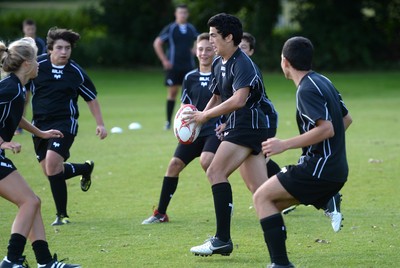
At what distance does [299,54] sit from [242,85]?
931 mm

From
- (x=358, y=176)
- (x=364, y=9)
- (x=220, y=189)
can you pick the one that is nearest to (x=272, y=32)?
(x=364, y=9)

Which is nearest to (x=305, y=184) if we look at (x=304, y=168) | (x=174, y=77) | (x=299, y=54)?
(x=304, y=168)

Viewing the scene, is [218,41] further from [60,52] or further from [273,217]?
[60,52]

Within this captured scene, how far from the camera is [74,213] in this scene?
9312mm

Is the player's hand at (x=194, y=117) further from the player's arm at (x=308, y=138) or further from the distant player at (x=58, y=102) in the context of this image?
the distant player at (x=58, y=102)

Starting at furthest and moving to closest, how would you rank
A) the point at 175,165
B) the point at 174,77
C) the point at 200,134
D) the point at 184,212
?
the point at 174,77 → the point at 184,212 → the point at 175,165 → the point at 200,134

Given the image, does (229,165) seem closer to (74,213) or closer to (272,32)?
(74,213)

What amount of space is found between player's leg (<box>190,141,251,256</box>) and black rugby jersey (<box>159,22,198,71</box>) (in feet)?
37.6

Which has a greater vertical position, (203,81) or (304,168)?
(304,168)

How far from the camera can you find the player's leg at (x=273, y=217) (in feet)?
19.7

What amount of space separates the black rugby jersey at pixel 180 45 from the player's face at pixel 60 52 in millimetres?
9431

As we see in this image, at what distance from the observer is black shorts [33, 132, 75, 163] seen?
28.9 ft

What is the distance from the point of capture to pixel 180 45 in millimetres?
18750

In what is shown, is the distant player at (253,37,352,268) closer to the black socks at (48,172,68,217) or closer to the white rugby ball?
the black socks at (48,172,68,217)
